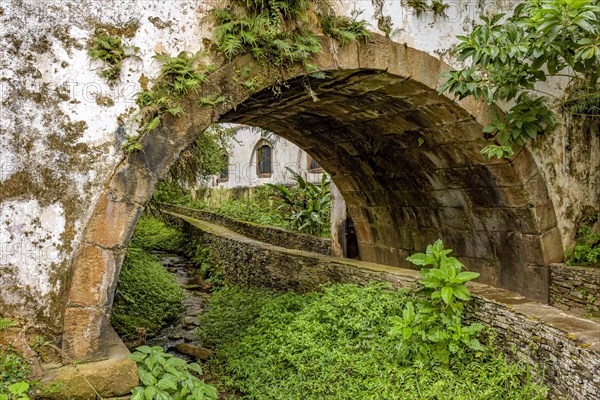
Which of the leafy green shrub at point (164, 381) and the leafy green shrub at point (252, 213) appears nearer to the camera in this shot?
the leafy green shrub at point (164, 381)

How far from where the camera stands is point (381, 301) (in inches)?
195

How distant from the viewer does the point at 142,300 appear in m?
7.28

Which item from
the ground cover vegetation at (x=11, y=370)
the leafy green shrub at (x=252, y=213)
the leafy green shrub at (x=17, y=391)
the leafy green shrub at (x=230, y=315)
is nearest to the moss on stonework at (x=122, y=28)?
the ground cover vegetation at (x=11, y=370)

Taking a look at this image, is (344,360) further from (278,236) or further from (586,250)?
(278,236)

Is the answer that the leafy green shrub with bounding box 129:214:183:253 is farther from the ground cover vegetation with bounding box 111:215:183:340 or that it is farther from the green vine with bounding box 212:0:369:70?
the green vine with bounding box 212:0:369:70

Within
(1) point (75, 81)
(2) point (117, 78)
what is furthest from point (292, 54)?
(1) point (75, 81)

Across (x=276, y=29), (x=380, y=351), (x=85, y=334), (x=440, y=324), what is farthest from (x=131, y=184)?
(x=440, y=324)

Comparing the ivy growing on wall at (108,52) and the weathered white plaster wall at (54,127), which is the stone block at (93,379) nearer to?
the weathered white plaster wall at (54,127)

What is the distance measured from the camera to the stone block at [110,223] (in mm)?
3342

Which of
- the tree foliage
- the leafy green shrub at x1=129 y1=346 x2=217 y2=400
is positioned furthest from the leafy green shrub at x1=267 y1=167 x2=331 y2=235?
the leafy green shrub at x1=129 y1=346 x2=217 y2=400

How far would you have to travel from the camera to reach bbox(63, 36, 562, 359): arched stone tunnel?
11.1ft

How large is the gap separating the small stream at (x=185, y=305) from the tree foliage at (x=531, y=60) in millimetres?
4337

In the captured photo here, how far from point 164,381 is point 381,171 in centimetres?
455

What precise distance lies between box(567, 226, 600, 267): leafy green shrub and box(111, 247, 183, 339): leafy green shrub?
17.3 ft
